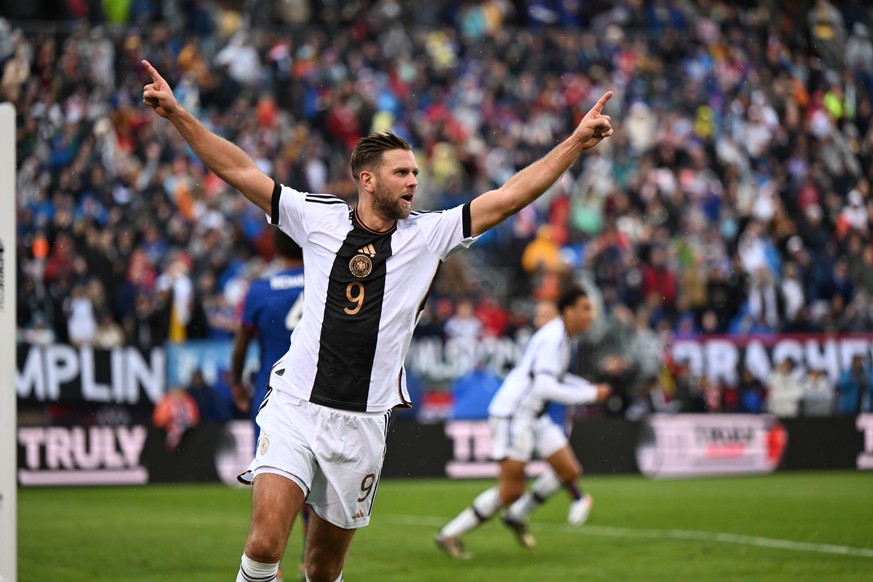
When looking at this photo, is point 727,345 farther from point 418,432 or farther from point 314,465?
point 314,465

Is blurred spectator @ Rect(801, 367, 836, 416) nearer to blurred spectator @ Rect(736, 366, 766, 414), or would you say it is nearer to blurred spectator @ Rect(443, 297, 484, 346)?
blurred spectator @ Rect(736, 366, 766, 414)

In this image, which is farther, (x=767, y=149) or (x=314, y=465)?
(x=767, y=149)

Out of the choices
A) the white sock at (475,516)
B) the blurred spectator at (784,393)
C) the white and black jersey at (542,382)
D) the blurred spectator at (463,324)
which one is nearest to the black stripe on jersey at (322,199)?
the white sock at (475,516)

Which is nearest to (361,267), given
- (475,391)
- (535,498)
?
(535,498)

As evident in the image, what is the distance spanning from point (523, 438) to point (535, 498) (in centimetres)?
72

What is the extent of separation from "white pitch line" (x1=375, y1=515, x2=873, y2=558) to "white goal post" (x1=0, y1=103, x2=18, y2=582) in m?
7.21

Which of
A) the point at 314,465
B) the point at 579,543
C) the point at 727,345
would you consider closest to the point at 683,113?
the point at 727,345

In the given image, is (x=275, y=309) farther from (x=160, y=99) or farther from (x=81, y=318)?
(x=81, y=318)

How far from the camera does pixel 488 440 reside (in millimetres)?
19375

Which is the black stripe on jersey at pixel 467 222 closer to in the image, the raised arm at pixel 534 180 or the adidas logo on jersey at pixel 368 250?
the raised arm at pixel 534 180

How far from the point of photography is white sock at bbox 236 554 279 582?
20.9ft

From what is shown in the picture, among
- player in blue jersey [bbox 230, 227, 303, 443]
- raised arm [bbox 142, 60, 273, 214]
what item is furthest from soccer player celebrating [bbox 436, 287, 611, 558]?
raised arm [bbox 142, 60, 273, 214]

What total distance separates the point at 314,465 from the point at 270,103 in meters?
19.4

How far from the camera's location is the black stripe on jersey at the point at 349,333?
6617 millimetres
